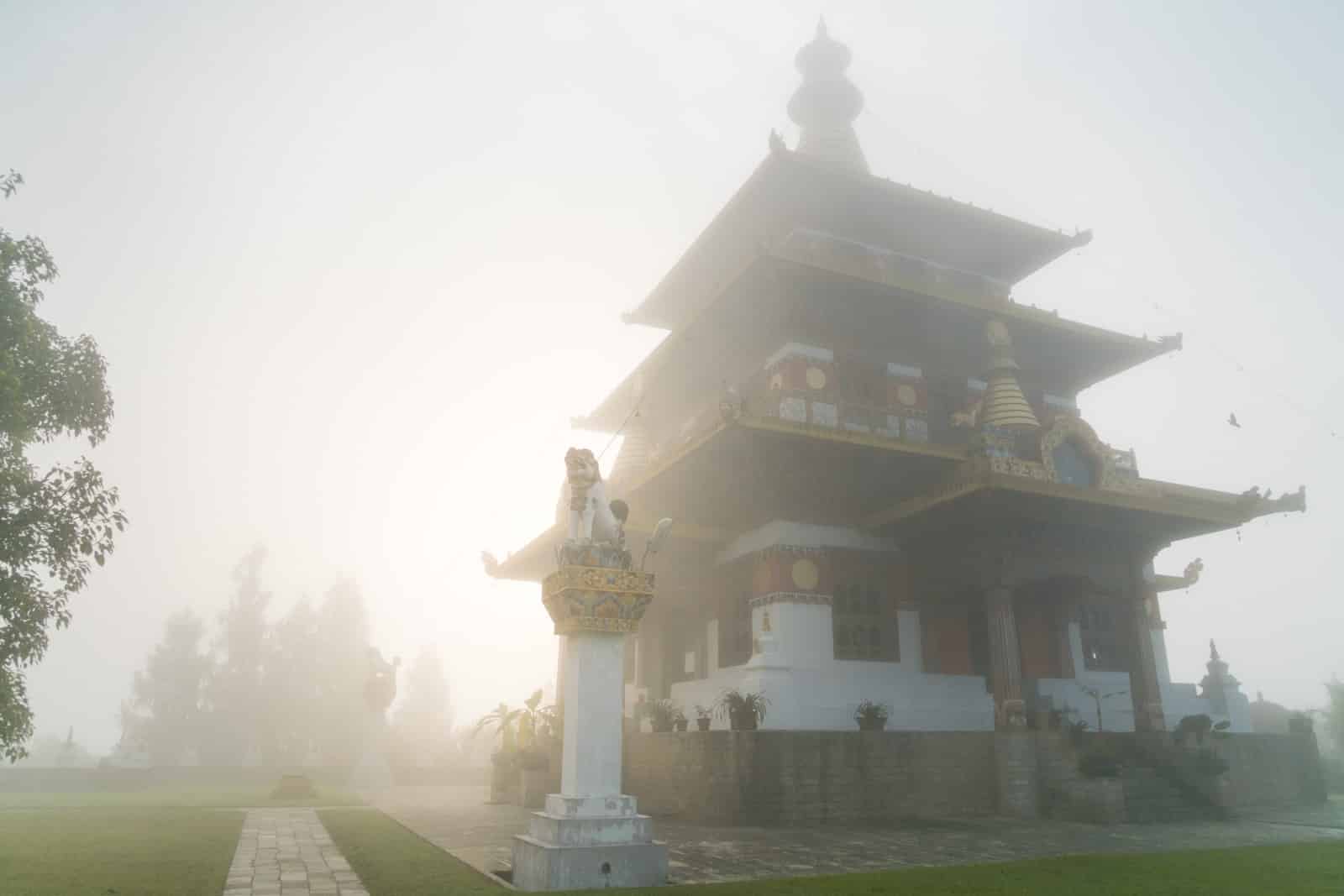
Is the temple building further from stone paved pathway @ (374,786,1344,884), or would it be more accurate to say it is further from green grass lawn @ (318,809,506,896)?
green grass lawn @ (318,809,506,896)

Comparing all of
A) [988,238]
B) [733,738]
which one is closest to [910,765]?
[733,738]

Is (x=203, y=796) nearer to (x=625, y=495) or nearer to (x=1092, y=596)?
(x=625, y=495)

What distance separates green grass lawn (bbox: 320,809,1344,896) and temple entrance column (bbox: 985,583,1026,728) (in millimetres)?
4543

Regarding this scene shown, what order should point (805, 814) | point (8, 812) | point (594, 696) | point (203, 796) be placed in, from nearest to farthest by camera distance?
point (594, 696), point (805, 814), point (8, 812), point (203, 796)

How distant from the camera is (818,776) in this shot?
13.0 meters

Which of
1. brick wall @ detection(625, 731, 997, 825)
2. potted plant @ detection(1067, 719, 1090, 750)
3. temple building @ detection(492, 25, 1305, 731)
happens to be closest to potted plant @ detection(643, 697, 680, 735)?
brick wall @ detection(625, 731, 997, 825)

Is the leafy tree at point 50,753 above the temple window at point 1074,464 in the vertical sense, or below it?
below

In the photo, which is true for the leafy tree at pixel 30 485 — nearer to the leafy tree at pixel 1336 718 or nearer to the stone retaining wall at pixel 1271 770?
the stone retaining wall at pixel 1271 770

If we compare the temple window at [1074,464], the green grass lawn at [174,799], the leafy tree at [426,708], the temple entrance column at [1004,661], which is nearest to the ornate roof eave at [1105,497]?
the temple window at [1074,464]

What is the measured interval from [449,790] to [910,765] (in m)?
14.9

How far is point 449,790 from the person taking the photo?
2355 cm

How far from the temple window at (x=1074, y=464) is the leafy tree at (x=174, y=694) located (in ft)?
140

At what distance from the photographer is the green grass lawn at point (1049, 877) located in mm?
7074

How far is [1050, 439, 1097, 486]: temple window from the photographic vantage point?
1769 centimetres
